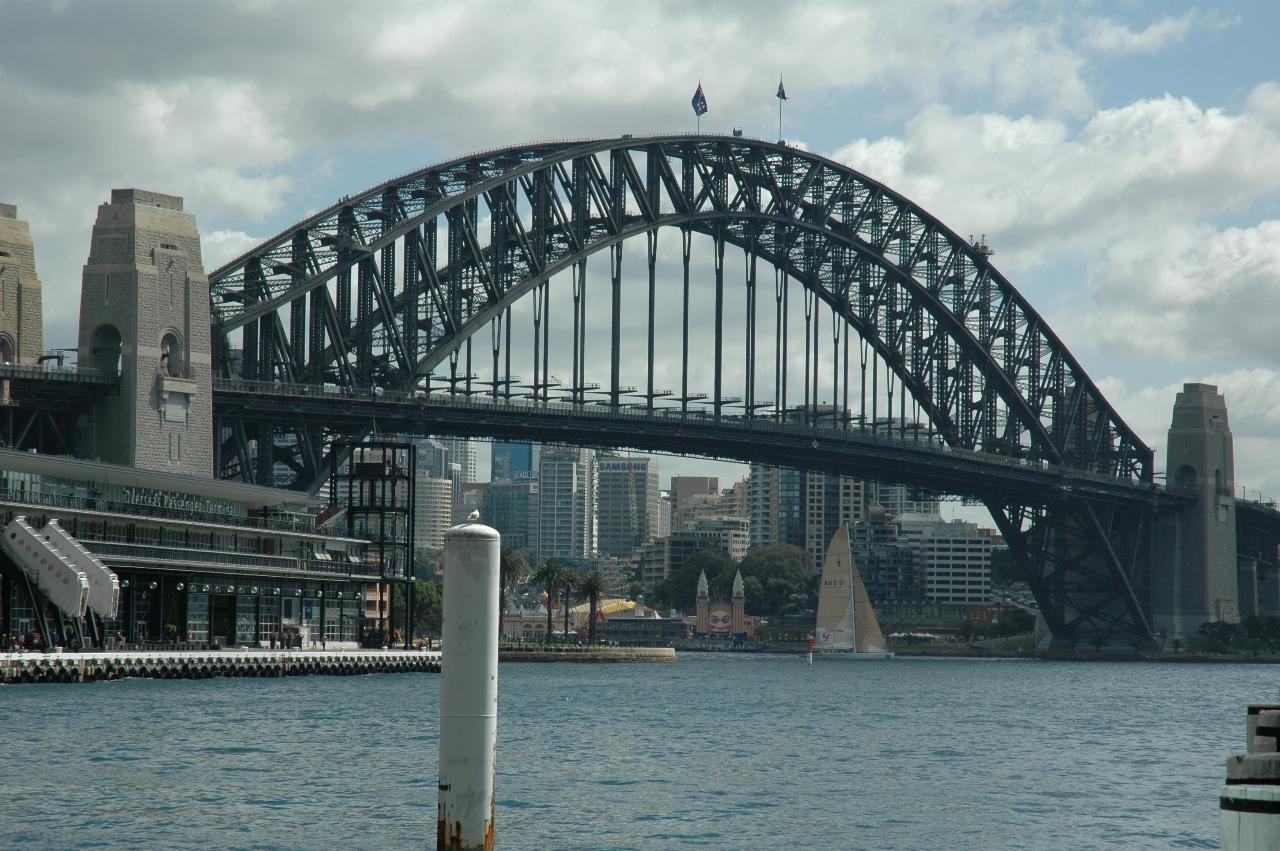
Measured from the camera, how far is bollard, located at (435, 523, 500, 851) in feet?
55.6

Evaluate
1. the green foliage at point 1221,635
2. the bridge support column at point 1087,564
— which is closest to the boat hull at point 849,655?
the bridge support column at point 1087,564

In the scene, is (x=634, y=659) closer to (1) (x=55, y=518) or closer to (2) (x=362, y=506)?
(2) (x=362, y=506)

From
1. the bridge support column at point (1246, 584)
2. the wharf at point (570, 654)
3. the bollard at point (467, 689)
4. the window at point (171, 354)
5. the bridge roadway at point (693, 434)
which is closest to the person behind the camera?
the bollard at point (467, 689)

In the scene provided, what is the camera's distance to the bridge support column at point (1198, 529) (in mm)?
134000

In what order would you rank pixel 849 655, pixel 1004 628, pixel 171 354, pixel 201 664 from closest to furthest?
pixel 201 664, pixel 171 354, pixel 849 655, pixel 1004 628

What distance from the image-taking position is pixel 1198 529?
134625 millimetres

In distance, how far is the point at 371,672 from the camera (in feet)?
277

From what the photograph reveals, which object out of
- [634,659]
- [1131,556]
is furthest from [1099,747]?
[1131,556]

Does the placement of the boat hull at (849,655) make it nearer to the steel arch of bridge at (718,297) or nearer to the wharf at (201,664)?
the steel arch of bridge at (718,297)

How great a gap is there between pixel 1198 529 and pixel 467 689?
124 metres

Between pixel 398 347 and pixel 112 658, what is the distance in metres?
32.2

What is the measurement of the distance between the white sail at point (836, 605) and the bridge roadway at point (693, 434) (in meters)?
17.5

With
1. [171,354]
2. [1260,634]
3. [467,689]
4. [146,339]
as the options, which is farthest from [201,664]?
[1260,634]

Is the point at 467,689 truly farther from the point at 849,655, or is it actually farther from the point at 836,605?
the point at 849,655
